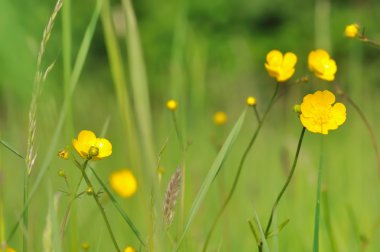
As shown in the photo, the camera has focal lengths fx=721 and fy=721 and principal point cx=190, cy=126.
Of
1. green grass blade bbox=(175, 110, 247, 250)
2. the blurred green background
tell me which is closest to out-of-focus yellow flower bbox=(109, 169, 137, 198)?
the blurred green background

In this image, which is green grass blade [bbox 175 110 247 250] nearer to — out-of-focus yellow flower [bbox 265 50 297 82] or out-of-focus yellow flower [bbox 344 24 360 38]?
out-of-focus yellow flower [bbox 265 50 297 82]

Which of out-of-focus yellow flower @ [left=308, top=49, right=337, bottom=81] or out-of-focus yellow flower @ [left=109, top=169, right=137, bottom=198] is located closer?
out-of-focus yellow flower @ [left=308, top=49, right=337, bottom=81]

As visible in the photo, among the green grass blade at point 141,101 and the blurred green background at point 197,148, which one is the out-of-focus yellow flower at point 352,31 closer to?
the blurred green background at point 197,148

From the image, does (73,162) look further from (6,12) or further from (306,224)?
(306,224)

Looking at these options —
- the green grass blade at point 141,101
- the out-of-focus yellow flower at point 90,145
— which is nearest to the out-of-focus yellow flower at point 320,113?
the out-of-focus yellow flower at point 90,145

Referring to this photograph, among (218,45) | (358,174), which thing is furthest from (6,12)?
(218,45)

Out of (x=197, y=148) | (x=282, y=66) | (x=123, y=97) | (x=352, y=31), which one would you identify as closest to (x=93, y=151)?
(x=123, y=97)
